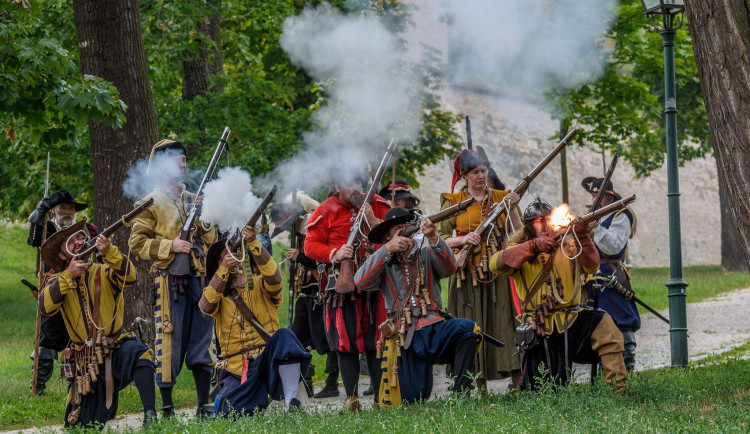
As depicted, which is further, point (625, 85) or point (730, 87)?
point (625, 85)

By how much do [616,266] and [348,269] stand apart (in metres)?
2.76

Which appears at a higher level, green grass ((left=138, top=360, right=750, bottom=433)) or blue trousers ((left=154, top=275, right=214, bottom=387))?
blue trousers ((left=154, top=275, right=214, bottom=387))

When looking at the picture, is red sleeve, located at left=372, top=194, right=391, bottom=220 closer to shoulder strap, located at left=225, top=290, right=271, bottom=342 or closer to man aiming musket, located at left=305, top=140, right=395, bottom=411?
man aiming musket, located at left=305, top=140, right=395, bottom=411

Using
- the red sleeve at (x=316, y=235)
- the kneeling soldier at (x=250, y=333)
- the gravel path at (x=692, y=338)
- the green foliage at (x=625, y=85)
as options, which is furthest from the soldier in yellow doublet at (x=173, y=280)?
the green foliage at (x=625, y=85)

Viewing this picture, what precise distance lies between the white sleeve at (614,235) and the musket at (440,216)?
4.34ft

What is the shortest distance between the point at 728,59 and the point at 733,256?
19577mm

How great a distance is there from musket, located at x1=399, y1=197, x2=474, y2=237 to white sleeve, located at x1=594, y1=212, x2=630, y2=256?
1.32 m

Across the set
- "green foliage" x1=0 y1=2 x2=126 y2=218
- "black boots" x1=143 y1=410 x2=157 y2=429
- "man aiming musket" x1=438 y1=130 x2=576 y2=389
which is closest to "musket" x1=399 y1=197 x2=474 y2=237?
"man aiming musket" x1=438 y1=130 x2=576 y2=389

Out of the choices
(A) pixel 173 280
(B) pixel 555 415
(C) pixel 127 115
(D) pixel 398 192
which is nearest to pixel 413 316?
(B) pixel 555 415

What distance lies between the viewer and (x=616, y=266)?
939 cm

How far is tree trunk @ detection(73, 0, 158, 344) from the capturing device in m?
11.0

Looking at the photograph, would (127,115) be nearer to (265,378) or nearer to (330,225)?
(330,225)

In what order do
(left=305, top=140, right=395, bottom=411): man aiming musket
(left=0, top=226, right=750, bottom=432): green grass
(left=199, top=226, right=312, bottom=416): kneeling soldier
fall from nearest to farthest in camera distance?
(left=0, top=226, right=750, bottom=432): green grass
(left=199, top=226, right=312, bottom=416): kneeling soldier
(left=305, top=140, right=395, bottom=411): man aiming musket

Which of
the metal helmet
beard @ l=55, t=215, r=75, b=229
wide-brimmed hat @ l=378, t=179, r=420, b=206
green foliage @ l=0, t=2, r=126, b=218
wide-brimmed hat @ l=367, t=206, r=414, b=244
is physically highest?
green foliage @ l=0, t=2, r=126, b=218
